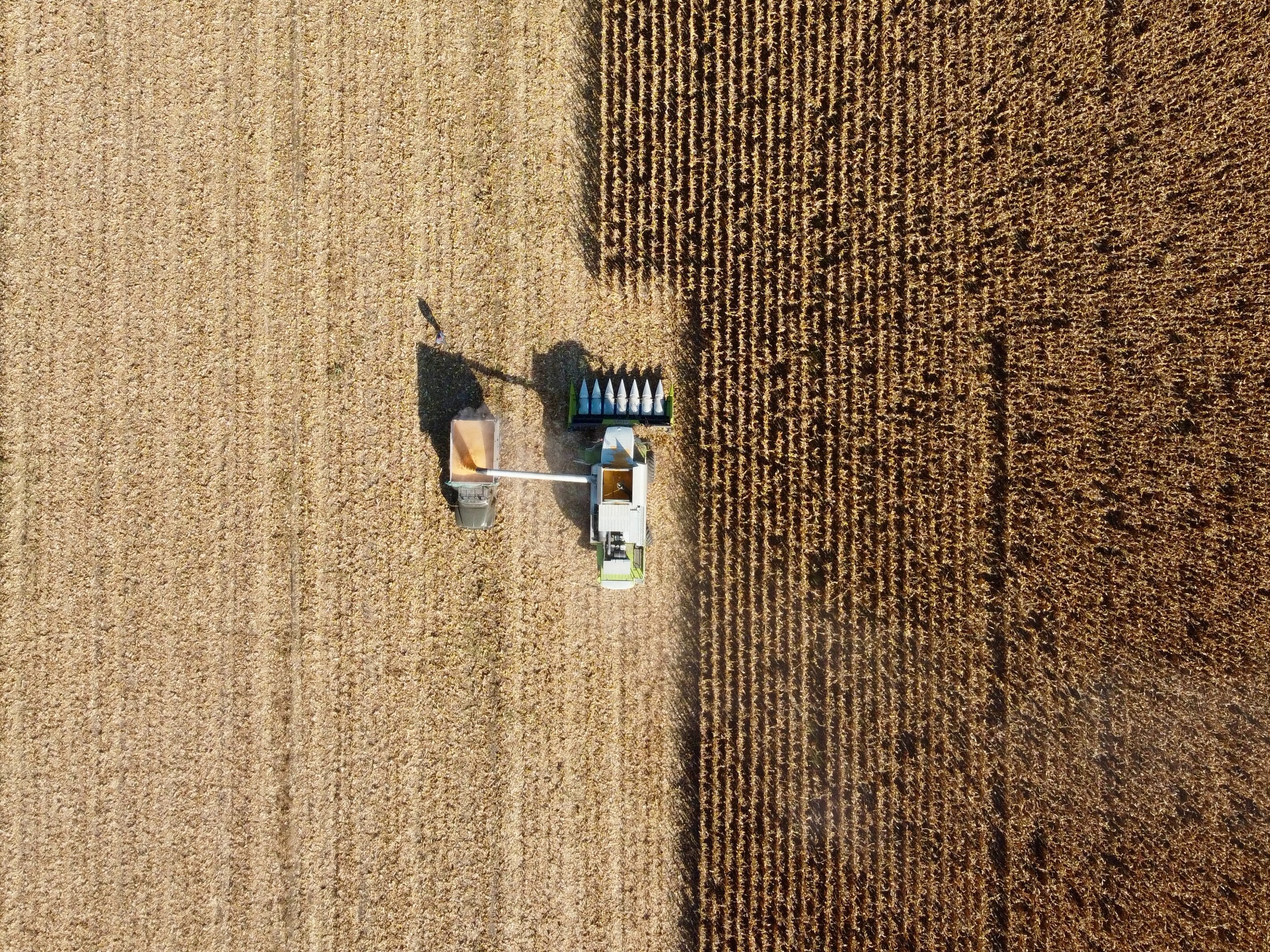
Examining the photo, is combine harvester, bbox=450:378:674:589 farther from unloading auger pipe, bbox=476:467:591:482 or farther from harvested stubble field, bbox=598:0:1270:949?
harvested stubble field, bbox=598:0:1270:949

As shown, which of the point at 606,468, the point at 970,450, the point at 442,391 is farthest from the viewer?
the point at 442,391

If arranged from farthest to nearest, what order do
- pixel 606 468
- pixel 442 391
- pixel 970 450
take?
pixel 442 391 → pixel 970 450 → pixel 606 468

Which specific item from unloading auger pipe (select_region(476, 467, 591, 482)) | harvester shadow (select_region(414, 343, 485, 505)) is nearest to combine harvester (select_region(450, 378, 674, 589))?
unloading auger pipe (select_region(476, 467, 591, 482))

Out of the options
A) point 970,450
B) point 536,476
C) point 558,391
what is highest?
point 558,391

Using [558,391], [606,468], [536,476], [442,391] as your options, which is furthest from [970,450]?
[442,391]

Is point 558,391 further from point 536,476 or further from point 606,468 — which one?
point 606,468

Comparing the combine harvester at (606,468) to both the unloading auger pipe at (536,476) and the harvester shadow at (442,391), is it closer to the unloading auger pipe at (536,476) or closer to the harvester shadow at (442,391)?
the unloading auger pipe at (536,476)

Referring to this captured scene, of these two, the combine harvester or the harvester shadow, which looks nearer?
the combine harvester
